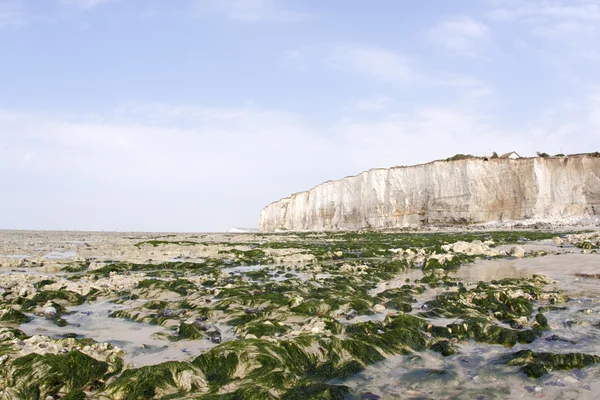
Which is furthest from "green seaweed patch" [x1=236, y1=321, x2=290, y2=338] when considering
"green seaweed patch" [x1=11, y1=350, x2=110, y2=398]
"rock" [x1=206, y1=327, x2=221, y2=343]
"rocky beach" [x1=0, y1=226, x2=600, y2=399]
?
"green seaweed patch" [x1=11, y1=350, x2=110, y2=398]

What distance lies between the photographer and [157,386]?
13.3ft

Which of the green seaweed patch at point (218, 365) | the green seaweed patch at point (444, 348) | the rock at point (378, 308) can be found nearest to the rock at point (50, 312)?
the green seaweed patch at point (218, 365)

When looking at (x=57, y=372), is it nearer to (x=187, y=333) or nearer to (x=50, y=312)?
(x=187, y=333)

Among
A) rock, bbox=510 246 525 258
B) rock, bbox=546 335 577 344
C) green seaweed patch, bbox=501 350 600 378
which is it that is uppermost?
rock, bbox=510 246 525 258

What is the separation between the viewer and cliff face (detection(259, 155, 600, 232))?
44.0m

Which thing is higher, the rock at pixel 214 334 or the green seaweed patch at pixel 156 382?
the green seaweed patch at pixel 156 382

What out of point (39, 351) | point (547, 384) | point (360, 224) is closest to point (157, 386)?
point (39, 351)

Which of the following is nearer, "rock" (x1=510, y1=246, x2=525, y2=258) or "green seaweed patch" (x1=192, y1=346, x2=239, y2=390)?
"green seaweed patch" (x1=192, y1=346, x2=239, y2=390)

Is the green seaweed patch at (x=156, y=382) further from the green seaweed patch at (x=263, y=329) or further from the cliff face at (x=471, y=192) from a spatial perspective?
the cliff face at (x=471, y=192)

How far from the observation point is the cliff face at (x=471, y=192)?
44000mm

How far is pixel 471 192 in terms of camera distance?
47875 millimetres

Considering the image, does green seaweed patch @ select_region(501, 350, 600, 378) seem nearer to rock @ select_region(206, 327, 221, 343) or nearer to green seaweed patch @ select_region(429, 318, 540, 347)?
green seaweed patch @ select_region(429, 318, 540, 347)

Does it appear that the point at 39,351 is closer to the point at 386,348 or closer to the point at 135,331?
the point at 135,331

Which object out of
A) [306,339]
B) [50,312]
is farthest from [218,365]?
[50,312]
